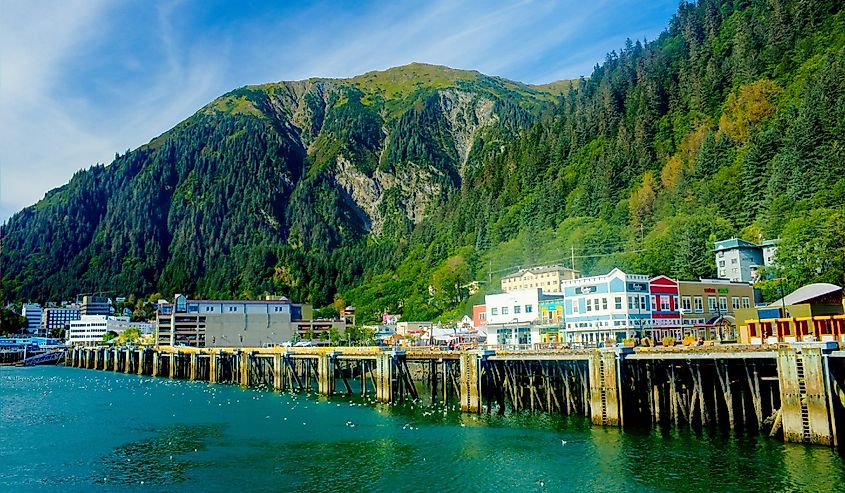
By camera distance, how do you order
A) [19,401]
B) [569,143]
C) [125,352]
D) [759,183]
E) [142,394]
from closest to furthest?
[19,401], [142,394], [759,183], [125,352], [569,143]

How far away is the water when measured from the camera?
3647 centimetres

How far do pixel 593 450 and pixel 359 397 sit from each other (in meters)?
39.4

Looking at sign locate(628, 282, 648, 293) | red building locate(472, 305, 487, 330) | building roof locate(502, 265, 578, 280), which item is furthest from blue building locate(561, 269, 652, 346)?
building roof locate(502, 265, 578, 280)

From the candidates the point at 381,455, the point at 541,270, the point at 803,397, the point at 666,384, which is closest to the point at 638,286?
the point at 666,384

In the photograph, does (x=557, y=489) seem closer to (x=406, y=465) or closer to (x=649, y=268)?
(x=406, y=465)

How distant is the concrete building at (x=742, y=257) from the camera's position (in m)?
103

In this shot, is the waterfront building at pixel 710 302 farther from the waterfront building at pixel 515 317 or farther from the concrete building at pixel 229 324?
the concrete building at pixel 229 324

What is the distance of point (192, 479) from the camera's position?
39656mm

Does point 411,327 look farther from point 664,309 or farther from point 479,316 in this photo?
point 664,309

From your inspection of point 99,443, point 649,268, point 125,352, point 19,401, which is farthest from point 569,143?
point 99,443

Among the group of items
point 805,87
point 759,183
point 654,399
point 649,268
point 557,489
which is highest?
point 805,87

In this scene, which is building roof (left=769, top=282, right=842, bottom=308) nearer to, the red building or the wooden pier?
the wooden pier

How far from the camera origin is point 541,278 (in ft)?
435

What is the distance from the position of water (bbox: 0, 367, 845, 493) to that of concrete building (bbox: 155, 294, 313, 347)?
104m
